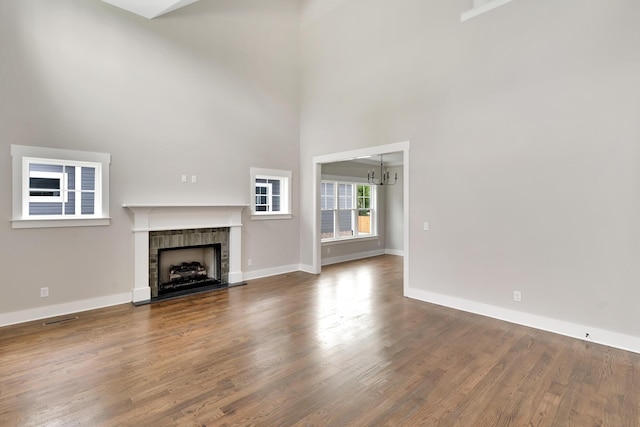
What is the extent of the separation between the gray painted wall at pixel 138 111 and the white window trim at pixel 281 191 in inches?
5.1

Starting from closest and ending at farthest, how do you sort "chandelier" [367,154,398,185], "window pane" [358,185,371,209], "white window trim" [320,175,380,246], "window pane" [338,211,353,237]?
"white window trim" [320,175,380,246] < "window pane" [338,211,353,237] < "chandelier" [367,154,398,185] < "window pane" [358,185,371,209]

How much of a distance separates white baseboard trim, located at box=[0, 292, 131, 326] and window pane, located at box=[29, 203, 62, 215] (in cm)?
120

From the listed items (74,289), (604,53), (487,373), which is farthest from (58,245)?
(604,53)

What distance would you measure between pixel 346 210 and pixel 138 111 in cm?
542

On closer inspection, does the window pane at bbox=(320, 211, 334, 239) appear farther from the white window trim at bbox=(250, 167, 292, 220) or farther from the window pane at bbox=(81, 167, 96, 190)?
the window pane at bbox=(81, 167, 96, 190)

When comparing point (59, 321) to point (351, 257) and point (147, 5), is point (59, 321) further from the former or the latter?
point (351, 257)

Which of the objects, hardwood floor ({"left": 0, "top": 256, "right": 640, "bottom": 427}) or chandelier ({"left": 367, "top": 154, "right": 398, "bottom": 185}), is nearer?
hardwood floor ({"left": 0, "top": 256, "right": 640, "bottom": 427})

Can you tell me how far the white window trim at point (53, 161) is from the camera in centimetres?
383

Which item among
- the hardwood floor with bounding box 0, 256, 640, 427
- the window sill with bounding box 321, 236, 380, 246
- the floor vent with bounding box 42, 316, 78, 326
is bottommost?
the hardwood floor with bounding box 0, 256, 640, 427

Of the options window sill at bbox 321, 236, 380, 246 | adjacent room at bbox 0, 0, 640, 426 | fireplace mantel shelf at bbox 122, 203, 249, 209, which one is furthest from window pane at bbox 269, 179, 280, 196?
window sill at bbox 321, 236, 380, 246

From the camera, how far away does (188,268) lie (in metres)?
5.53

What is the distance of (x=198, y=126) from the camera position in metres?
5.38

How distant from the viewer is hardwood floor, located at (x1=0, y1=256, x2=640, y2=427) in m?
2.19

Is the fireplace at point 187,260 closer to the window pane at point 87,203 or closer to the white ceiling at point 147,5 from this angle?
the window pane at point 87,203
